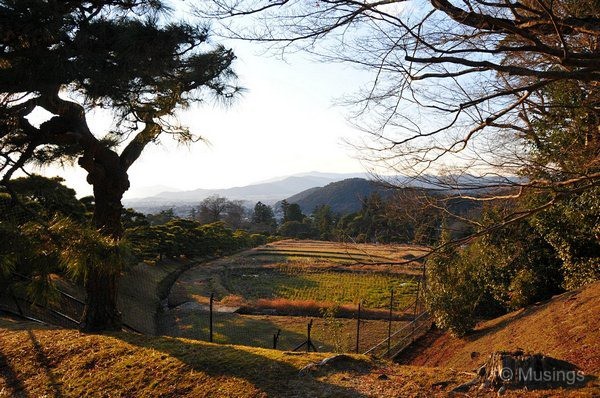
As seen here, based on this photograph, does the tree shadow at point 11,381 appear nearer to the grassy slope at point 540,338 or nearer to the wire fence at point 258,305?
the wire fence at point 258,305

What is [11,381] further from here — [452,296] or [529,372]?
[452,296]

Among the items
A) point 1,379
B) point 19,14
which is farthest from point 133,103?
point 1,379

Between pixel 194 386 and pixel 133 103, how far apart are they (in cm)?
401

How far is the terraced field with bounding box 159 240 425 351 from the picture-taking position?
9.73 metres

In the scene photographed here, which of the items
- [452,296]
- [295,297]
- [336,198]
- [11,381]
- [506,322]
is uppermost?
[336,198]

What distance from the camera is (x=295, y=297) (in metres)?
22.4

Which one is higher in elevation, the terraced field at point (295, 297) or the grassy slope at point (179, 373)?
the grassy slope at point (179, 373)

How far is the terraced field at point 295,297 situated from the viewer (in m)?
9.73

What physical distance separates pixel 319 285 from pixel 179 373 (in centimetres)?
2213

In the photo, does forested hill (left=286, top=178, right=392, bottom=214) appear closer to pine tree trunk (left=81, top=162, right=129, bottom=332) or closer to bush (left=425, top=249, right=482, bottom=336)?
bush (left=425, top=249, right=482, bottom=336)

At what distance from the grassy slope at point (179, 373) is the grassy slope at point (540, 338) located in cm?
226

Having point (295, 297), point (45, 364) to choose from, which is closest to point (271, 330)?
point (295, 297)

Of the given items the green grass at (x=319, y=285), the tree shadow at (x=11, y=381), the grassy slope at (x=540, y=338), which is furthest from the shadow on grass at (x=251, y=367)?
the green grass at (x=319, y=285)

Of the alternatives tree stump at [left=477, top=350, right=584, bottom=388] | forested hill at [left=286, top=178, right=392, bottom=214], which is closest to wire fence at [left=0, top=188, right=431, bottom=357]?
tree stump at [left=477, top=350, right=584, bottom=388]
